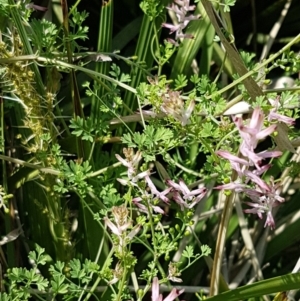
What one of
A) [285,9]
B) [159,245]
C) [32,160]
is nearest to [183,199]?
[159,245]

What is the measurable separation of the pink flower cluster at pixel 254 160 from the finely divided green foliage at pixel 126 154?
0.13 ft

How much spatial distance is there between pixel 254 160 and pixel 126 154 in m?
0.17

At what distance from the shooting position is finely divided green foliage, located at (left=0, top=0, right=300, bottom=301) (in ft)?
2.37

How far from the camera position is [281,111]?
2.37 feet

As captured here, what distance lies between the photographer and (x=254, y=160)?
586 mm

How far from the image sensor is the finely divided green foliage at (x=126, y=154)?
0.72 meters

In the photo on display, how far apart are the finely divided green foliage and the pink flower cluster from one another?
0.04 meters

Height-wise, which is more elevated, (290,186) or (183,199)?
(183,199)

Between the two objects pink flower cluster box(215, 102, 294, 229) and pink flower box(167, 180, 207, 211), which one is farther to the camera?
pink flower box(167, 180, 207, 211)

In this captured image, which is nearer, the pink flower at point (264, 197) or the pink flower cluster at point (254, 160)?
the pink flower cluster at point (254, 160)

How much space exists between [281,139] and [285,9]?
0.55 m

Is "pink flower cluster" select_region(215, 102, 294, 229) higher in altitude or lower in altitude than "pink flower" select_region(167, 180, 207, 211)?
higher

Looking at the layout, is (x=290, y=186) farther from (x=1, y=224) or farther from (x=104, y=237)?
(x=1, y=224)

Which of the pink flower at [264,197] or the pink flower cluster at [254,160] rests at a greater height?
the pink flower cluster at [254,160]
